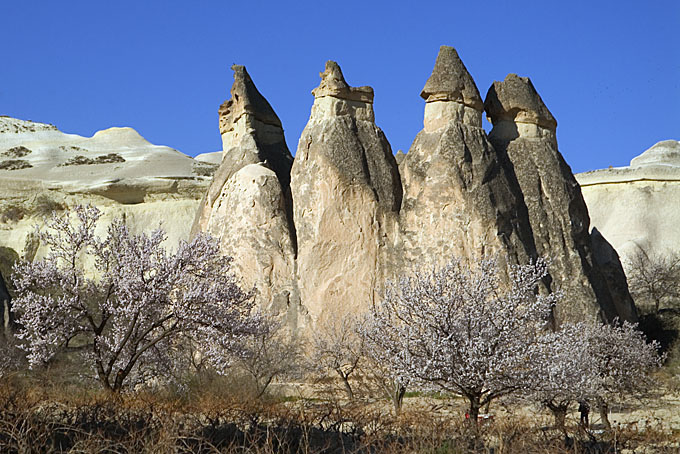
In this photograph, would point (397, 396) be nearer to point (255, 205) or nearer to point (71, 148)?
point (255, 205)

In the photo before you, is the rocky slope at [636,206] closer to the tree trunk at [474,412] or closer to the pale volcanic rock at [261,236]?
the pale volcanic rock at [261,236]

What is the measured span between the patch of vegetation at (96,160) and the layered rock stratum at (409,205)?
21.0 m

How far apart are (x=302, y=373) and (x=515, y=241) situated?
4778 millimetres

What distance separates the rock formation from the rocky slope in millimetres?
16421

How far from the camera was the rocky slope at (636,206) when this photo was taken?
31.0m

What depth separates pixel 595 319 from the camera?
600 inches

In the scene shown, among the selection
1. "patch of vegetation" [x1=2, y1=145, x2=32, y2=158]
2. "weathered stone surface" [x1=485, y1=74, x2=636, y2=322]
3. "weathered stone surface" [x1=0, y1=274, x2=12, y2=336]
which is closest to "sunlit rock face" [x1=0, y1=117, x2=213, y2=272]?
"patch of vegetation" [x1=2, y1=145, x2=32, y2=158]

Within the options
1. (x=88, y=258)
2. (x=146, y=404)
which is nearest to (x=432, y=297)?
(x=146, y=404)

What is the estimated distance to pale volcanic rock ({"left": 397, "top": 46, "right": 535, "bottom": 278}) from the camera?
15399mm

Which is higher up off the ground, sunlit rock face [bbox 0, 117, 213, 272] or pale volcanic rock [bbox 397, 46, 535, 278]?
sunlit rock face [bbox 0, 117, 213, 272]

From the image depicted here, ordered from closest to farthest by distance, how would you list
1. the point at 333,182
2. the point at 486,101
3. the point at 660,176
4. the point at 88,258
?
the point at 333,182 → the point at 486,101 → the point at 88,258 → the point at 660,176

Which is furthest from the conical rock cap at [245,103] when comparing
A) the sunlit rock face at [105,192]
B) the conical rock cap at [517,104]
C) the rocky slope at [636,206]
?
the rocky slope at [636,206]

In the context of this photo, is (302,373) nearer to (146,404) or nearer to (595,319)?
(595,319)

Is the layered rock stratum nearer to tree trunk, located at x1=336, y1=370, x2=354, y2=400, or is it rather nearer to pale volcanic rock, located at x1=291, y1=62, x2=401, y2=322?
pale volcanic rock, located at x1=291, y1=62, x2=401, y2=322
